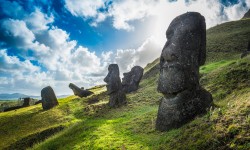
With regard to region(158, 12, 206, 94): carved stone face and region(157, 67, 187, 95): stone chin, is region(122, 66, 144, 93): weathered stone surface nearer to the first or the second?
region(158, 12, 206, 94): carved stone face

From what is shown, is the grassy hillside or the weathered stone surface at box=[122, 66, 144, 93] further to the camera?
the weathered stone surface at box=[122, 66, 144, 93]

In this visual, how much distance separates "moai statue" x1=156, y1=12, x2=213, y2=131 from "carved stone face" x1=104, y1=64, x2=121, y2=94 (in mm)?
16772

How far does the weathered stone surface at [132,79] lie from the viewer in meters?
41.6

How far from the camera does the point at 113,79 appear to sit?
3222 cm

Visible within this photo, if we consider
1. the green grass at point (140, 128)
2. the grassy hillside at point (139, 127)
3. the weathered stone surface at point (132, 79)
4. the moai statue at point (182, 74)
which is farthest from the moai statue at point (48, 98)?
the moai statue at point (182, 74)

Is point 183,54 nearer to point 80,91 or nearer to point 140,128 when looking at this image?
point 140,128

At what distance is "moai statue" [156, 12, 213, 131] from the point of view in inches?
531

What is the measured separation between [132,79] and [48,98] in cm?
1584

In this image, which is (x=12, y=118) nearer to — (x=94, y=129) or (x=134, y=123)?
(x=94, y=129)

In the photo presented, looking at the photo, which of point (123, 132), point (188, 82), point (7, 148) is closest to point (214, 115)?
point (188, 82)

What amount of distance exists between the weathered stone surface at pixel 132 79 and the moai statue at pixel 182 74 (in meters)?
25.9

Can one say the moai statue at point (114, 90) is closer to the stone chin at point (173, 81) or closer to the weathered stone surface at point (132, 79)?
the weathered stone surface at point (132, 79)

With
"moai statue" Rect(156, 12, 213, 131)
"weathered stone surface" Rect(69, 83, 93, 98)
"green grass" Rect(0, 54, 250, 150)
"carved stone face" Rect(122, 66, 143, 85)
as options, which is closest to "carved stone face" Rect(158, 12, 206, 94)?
"moai statue" Rect(156, 12, 213, 131)

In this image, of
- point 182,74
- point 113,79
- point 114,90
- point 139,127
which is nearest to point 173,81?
point 182,74
